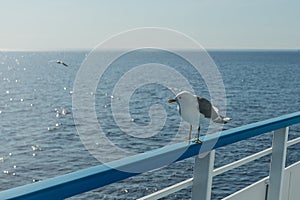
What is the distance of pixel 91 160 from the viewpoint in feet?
52.6

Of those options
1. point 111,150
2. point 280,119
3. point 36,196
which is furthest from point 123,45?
point 111,150

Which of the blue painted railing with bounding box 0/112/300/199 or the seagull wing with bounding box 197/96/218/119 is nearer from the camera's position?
the blue painted railing with bounding box 0/112/300/199

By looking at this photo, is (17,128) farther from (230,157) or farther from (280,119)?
(280,119)

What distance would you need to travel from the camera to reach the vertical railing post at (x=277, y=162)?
1.98 meters

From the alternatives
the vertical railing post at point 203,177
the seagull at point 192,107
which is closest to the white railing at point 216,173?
the vertical railing post at point 203,177

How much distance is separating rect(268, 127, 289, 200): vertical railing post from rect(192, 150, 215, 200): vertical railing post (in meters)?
0.57

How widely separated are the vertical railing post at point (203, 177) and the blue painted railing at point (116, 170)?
0.05m

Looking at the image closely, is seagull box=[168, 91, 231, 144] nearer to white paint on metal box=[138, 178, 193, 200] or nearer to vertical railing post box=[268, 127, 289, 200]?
white paint on metal box=[138, 178, 193, 200]

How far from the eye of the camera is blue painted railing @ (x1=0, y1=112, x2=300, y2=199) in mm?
965

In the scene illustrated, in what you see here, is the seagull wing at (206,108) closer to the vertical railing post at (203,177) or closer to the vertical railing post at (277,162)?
the vertical railing post at (203,177)

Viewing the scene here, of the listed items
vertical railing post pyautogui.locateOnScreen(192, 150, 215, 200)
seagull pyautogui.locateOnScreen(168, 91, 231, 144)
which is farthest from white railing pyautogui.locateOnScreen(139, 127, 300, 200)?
seagull pyautogui.locateOnScreen(168, 91, 231, 144)

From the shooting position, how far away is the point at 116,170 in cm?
117

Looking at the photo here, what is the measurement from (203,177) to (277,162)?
623mm

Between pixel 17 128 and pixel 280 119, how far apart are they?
73.6 feet
